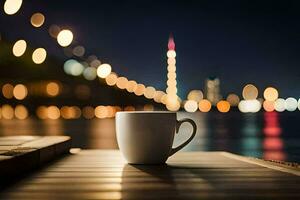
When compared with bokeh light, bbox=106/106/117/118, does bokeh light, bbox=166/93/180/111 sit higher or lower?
higher

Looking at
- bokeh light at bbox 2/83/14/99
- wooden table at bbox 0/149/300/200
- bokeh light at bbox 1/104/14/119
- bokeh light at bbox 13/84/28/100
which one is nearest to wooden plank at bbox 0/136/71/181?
wooden table at bbox 0/149/300/200

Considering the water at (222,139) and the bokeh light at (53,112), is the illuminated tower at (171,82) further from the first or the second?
the water at (222,139)

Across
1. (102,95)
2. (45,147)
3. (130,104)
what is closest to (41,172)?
(45,147)

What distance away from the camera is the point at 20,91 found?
130 meters

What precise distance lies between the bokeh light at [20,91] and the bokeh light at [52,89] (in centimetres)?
505

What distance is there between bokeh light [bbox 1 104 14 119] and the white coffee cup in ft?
430

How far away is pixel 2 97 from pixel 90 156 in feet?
415

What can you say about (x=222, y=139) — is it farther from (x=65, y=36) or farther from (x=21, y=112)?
(x=21, y=112)

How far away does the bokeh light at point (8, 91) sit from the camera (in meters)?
124

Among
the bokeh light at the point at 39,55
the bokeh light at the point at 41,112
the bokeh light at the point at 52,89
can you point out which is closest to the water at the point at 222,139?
the bokeh light at the point at 39,55

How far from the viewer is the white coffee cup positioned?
3219mm

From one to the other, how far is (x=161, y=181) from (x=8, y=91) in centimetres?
12709

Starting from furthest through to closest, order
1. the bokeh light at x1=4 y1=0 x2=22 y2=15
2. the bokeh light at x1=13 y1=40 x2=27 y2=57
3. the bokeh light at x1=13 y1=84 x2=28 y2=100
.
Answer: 1. the bokeh light at x1=13 y1=84 x2=28 y2=100
2. the bokeh light at x1=13 y1=40 x2=27 y2=57
3. the bokeh light at x1=4 y1=0 x2=22 y2=15

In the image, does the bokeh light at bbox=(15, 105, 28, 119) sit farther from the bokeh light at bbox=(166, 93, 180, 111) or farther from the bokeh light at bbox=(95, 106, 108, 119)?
the bokeh light at bbox=(166, 93, 180, 111)
